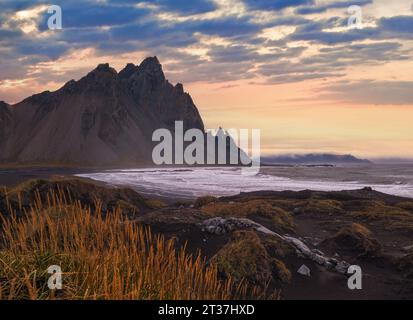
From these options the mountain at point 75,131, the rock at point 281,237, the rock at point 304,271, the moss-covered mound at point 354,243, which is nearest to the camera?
the rock at point 304,271

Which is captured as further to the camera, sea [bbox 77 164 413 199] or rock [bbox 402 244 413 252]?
sea [bbox 77 164 413 199]

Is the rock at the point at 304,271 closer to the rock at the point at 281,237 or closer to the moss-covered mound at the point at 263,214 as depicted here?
the rock at the point at 281,237

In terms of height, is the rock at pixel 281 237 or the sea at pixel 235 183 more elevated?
the rock at pixel 281 237

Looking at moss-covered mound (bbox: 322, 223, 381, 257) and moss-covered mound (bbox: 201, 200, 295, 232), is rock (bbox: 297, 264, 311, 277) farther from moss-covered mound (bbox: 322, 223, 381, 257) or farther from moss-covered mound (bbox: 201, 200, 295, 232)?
moss-covered mound (bbox: 201, 200, 295, 232)

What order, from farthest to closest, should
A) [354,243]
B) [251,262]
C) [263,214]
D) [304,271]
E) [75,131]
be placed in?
[75,131] < [263,214] < [354,243] < [304,271] < [251,262]

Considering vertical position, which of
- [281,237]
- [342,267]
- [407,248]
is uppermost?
[281,237]

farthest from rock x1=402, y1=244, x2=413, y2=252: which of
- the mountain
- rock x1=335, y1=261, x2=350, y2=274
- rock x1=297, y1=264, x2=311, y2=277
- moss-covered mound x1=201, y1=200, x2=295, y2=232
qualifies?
the mountain

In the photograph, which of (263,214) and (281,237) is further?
(263,214)

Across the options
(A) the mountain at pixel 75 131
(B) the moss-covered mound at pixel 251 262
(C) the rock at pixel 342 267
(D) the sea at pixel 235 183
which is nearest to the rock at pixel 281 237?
(C) the rock at pixel 342 267

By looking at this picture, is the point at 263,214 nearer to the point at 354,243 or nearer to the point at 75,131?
the point at 354,243

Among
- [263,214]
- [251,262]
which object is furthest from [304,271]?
[263,214]
